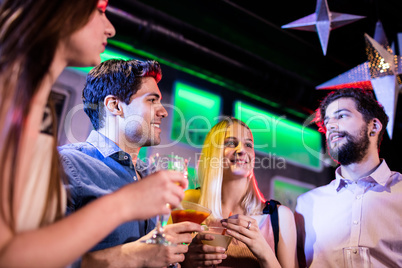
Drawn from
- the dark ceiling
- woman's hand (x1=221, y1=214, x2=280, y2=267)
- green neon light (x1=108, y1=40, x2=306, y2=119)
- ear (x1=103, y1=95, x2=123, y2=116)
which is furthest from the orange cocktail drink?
green neon light (x1=108, y1=40, x2=306, y2=119)

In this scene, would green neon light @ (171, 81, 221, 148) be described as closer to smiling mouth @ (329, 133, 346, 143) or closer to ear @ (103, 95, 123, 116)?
smiling mouth @ (329, 133, 346, 143)

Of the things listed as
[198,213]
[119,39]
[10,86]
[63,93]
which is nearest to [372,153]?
[198,213]

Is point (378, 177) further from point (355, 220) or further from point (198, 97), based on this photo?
point (198, 97)

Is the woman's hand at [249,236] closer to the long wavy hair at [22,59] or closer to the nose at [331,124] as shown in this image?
the long wavy hair at [22,59]

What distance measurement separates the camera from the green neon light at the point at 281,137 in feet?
21.5

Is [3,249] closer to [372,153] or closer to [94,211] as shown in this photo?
[94,211]

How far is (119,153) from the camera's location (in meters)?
1.98

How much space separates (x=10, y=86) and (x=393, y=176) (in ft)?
8.58

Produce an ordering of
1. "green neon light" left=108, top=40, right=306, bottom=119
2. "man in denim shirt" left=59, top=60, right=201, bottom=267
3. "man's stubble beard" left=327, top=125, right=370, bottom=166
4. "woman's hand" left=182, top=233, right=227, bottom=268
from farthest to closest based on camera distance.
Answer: "green neon light" left=108, top=40, right=306, bottom=119
"man's stubble beard" left=327, top=125, right=370, bottom=166
"woman's hand" left=182, top=233, right=227, bottom=268
"man in denim shirt" left=59, top=60, right=201, bottom=267

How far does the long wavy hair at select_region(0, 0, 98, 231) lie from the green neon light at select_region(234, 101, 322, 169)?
5.19 m

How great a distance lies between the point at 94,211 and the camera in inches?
36.7

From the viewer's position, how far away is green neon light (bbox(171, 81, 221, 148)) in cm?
529

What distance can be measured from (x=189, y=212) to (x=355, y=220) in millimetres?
1367

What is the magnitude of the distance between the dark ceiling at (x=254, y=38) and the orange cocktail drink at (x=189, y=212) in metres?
2.69
